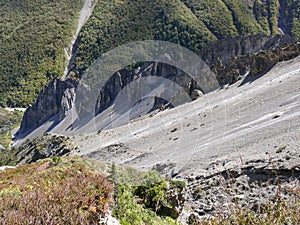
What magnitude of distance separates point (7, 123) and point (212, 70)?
394 feet

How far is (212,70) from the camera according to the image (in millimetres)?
55781

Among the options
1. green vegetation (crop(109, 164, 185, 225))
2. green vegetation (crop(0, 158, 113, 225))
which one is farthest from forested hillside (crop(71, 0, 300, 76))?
green vegetation (crop(0, 158, 113, 225))

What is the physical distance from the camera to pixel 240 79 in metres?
44.9

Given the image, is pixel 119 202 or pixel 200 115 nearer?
pixel 119 202

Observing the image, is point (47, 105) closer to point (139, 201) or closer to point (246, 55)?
point (246, 55)

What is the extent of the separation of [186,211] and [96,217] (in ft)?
28.8

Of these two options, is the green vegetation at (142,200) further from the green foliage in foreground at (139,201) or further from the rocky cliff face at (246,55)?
the rocky cliff face at (246,55)

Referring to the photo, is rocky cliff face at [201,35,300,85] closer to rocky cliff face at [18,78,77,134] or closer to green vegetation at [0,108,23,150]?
rocky cliff face at [18,78,77,134]

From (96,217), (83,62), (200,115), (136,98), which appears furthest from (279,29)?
(96,217)

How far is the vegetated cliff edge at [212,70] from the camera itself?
42594 mm

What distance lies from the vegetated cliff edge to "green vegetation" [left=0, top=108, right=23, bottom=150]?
6.80m

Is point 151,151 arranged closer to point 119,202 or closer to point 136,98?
point 119,202

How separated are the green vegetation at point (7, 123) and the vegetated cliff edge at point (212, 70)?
6.80 m

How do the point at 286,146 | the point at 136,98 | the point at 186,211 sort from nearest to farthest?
the point at 186,211, the point at 286,146, the point at 136,98
